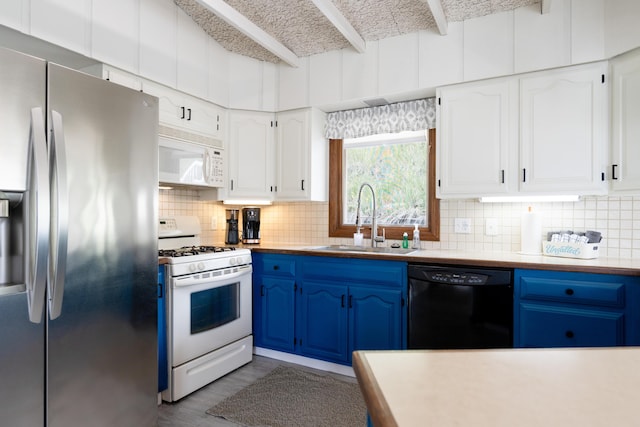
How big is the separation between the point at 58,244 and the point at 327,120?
2.50 metres

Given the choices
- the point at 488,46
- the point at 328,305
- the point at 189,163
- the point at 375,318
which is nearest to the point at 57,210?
the point at 189,163

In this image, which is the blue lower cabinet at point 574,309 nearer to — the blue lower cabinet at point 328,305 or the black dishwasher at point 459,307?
the black dishwasher at point 459,307

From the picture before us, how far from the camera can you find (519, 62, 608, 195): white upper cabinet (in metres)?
2.32

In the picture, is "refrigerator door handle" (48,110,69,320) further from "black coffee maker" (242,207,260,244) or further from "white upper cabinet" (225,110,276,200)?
"black coffee maker" (242,207,260,244)

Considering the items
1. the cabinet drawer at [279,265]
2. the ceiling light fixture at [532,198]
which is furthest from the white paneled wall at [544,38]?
the cabinet drawer at [279,265]

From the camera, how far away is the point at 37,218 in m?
1.42

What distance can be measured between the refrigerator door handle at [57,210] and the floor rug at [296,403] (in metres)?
1.25

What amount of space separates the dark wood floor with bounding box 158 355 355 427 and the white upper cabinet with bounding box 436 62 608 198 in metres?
1.77

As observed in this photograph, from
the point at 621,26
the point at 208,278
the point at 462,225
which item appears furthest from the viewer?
the point at 462,225

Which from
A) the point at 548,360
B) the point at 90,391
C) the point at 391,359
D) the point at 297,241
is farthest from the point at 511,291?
the point at 90,391

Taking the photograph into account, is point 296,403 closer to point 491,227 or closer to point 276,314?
point 276,314

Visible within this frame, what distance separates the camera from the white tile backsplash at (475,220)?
8.14 feet

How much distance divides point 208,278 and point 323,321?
3.01ft

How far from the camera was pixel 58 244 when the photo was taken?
1489 millimetres
